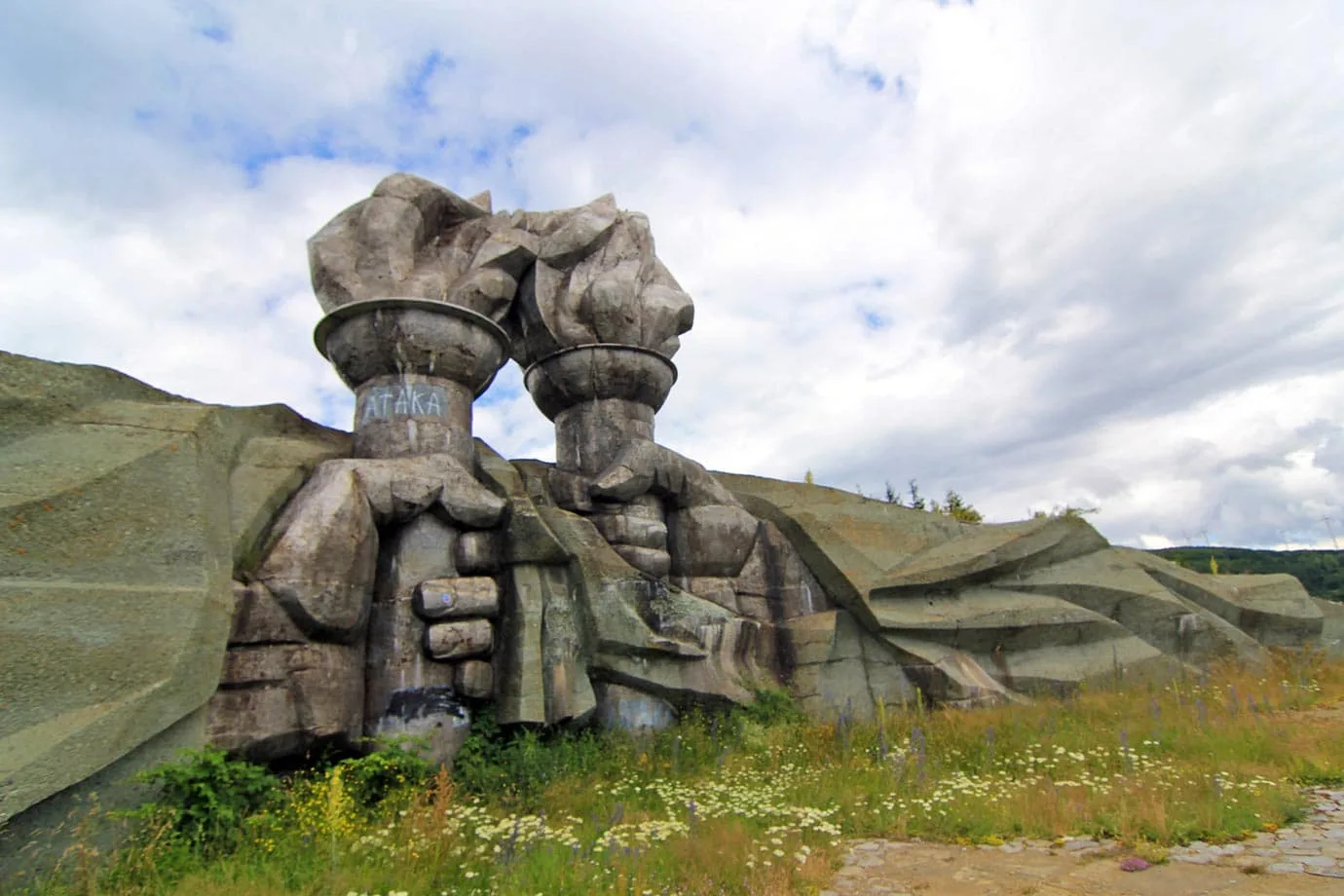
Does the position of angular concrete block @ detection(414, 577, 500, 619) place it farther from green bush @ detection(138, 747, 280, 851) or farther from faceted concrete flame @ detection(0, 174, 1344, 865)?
green bush @ detection(138, 747, 280, 851)

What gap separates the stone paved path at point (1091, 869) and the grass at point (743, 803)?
0.42ft

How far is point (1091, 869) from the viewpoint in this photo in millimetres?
3611

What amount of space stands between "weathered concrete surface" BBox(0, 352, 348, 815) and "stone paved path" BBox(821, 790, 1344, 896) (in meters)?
3.08

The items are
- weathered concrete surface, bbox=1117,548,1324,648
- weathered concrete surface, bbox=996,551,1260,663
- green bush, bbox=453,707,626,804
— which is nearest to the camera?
green bush, bbox=453,707,626,804

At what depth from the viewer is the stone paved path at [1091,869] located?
3312 mm

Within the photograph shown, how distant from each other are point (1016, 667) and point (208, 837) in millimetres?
6231

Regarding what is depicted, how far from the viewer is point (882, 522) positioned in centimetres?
804

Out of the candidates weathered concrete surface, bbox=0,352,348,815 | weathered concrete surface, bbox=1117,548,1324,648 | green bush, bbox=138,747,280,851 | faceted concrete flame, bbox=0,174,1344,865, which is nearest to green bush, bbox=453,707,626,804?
faceted concrete flame, bbox=0,174,1344,865

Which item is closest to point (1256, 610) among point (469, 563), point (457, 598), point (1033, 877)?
point (1033, 877)

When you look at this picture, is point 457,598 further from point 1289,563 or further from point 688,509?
point 1289,563

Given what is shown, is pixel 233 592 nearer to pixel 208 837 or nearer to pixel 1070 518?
pixel 208 837

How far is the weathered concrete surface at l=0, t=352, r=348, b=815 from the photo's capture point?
3504mm

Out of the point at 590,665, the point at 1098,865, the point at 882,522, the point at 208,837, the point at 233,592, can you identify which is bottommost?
the point at 1098,865

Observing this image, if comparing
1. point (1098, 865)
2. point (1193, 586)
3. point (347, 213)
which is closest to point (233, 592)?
point (347, 213)
